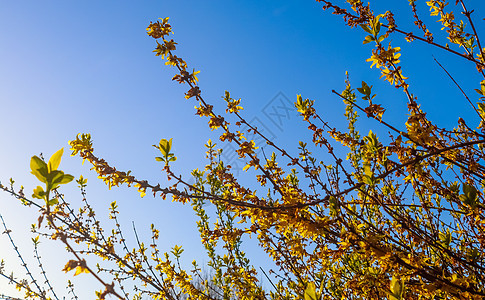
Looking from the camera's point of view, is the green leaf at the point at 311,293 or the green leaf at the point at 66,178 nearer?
the green leaf at the point at 66,178

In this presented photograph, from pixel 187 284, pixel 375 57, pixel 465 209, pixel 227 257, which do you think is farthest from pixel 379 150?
pixel 227 257

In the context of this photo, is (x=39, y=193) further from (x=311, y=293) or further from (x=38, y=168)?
(x=311, y=293)

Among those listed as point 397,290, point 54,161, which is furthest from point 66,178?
point 397,290

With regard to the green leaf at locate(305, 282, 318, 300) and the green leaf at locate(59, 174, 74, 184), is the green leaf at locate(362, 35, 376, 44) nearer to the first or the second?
the green leaf at locate(305, 282, 318, 300)

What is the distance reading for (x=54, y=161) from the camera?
2.88 ft

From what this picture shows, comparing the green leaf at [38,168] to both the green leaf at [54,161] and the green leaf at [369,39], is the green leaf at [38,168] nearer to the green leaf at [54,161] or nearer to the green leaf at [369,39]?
the green leaf at [54,161]

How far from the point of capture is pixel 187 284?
11.1 ft

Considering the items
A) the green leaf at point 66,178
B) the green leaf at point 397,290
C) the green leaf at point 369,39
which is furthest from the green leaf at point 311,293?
the green leaf at point 369,39

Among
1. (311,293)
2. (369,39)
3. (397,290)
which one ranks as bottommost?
(397,290)

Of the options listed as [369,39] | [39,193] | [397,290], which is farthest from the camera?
[369,39]

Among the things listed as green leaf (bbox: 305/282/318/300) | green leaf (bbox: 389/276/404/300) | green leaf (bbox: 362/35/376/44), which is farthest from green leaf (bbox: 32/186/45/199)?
green leaf (bbox: 362/35/376/44)

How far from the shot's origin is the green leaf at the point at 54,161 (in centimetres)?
88

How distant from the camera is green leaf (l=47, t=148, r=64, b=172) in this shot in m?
0.88

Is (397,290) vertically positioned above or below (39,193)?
below
